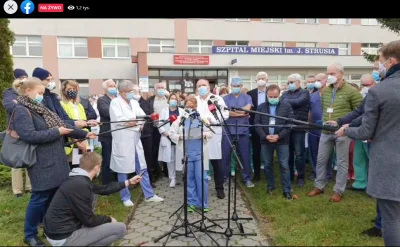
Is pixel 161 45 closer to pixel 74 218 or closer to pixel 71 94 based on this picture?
pixel 71 94

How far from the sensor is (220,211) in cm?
457

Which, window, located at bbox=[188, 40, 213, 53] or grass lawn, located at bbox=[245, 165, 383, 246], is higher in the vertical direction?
window, located at bbox=[188, 40, 213, 53]

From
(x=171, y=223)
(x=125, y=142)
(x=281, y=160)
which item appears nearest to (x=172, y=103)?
(x=125, y=142)

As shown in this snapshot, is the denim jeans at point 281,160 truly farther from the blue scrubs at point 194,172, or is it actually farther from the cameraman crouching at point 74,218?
the cameraman crouching at point 74,218

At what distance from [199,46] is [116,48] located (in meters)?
6.50

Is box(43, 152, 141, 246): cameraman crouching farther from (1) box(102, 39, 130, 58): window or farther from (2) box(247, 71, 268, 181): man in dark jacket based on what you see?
(1) box(102, 39, 130, 58): window

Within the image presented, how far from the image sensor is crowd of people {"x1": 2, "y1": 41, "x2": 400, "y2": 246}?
294 centimetres

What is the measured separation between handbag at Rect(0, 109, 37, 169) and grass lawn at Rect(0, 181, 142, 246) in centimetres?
112

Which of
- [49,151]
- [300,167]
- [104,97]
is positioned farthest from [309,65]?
[49,151]
